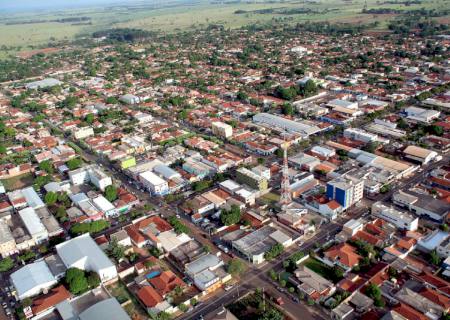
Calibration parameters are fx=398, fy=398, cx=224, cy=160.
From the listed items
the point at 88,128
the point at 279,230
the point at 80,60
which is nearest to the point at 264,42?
the point at 80,60

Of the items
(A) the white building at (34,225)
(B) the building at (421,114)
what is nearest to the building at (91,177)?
(A) the white building at (34,225)

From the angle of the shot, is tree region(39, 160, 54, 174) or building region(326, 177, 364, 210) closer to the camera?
building region(326, 177, 364, 210)

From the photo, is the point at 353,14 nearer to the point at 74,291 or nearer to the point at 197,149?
the point at 197,149

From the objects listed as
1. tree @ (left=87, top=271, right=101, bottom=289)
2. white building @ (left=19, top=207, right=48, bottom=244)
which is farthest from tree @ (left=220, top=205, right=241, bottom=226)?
white building @ (left=19, top=207, right=48, bottom=244)

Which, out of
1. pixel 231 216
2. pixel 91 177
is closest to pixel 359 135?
pixel 231 216

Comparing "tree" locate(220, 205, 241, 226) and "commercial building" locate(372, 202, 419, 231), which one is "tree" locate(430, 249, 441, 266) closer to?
"commercial building" locate(372, 202, 419, 231)

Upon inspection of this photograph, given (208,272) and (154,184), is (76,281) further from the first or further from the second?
(154,184)
